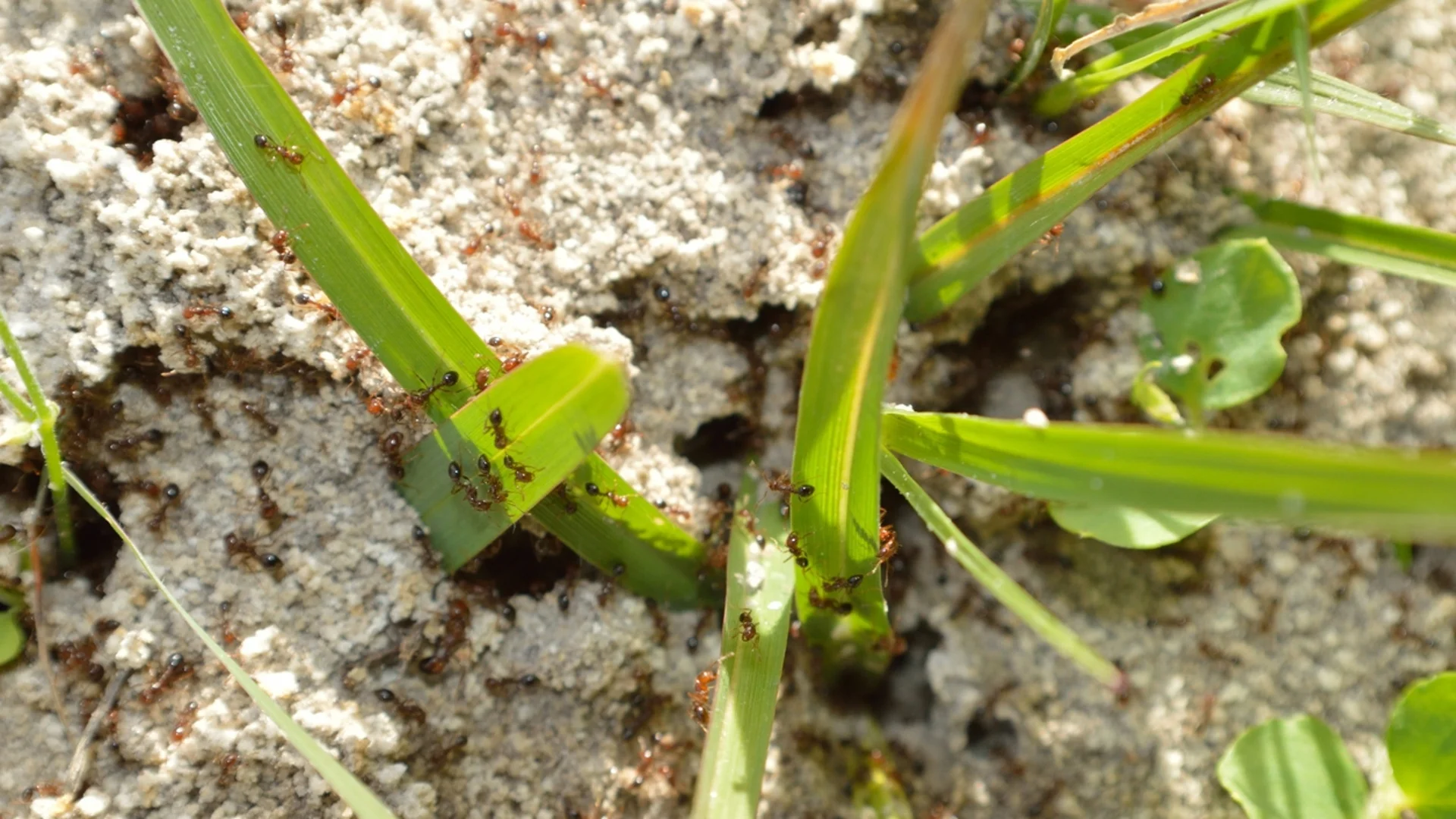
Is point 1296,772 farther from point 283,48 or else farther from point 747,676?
point 283,48

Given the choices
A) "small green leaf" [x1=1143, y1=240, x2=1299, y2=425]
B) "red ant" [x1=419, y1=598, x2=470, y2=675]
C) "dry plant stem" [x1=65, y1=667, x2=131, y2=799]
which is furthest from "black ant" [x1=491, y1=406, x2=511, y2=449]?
"small green leaf" [x1=1143, y1=240, x2=1299, y2=425]

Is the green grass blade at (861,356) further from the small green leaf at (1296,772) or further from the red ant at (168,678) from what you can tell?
the red ant at (168,678)

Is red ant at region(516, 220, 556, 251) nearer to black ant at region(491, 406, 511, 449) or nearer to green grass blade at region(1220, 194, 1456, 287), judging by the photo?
black ant at region(491, 406, 511, 449)

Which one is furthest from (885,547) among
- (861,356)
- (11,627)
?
(11,627)

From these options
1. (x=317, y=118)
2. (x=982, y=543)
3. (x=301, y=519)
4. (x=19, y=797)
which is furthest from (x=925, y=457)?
(x=19, y=797)

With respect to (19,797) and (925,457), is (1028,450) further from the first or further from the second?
(19,797)

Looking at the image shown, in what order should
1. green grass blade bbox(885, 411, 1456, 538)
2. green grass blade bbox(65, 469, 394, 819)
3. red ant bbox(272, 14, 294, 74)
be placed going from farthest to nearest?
1. red ant bbox(272, 14, 294, 74)
2. green grass blade bbox(65, 469, 394, 819)
3. green grass blade bbox(885, 411, 1456, 538)

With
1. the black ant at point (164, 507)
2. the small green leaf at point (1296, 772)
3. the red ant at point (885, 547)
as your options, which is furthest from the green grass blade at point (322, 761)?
the small green leaf at point (1296, 772)
